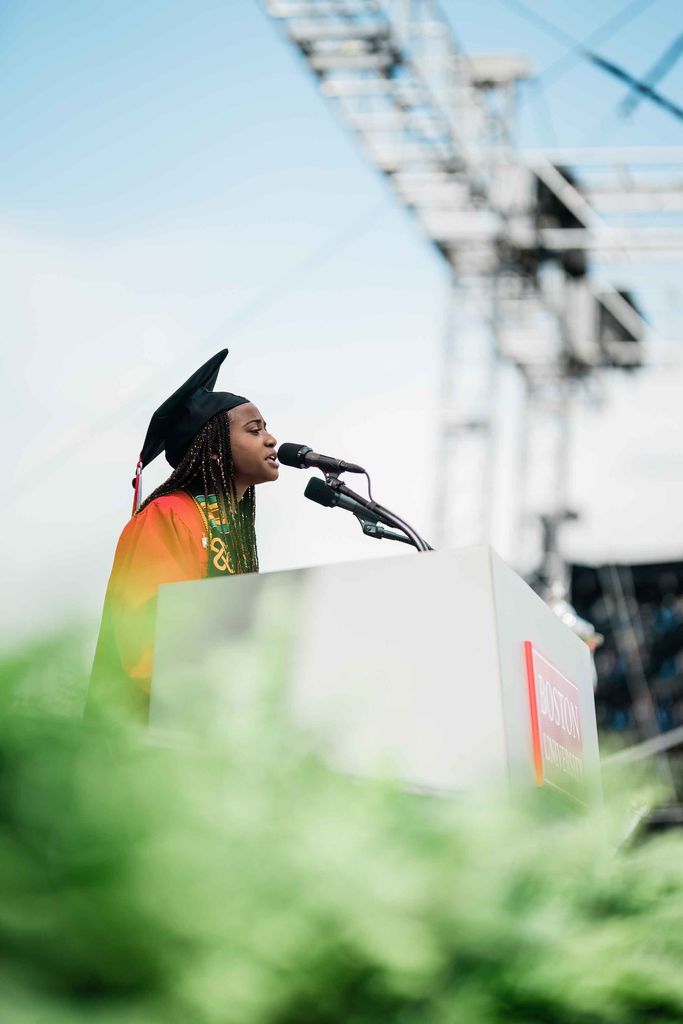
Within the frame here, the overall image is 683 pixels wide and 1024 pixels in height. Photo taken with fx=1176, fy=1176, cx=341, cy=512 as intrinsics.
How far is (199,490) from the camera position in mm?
1754

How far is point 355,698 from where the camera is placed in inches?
13.1

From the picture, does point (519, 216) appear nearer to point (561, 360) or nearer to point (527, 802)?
point (561, 360)

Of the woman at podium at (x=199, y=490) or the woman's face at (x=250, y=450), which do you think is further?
the woman's face at (x=250, y=450)

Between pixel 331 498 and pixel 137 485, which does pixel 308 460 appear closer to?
pixel 331 498

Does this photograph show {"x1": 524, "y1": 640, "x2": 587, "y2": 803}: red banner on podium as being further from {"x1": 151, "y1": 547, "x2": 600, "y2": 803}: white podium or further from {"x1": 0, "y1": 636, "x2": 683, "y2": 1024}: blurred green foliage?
{"x1": 0, "y1": 636, "x2": 683, "y2": 1024}: blurred green foliage

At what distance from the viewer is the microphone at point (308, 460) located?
157 centimetres

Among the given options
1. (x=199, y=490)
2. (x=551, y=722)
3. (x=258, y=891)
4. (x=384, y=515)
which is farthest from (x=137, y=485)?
(x=258, y=891)

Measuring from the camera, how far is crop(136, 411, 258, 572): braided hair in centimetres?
168

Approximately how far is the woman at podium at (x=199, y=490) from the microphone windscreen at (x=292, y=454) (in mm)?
103

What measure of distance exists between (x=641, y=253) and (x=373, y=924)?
850cm

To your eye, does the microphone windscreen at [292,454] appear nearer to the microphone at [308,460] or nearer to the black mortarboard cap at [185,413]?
the microphone at [308,460]

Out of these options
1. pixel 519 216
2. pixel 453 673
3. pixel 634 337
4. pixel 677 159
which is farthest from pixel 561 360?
pixel 453 673

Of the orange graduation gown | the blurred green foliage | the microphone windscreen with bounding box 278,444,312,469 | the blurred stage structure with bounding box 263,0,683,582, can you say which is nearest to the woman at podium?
the orange graduation gown

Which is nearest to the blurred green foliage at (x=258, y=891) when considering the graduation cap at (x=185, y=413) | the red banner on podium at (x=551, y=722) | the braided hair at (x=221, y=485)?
the red banner on podium at (x=551, y=722)
